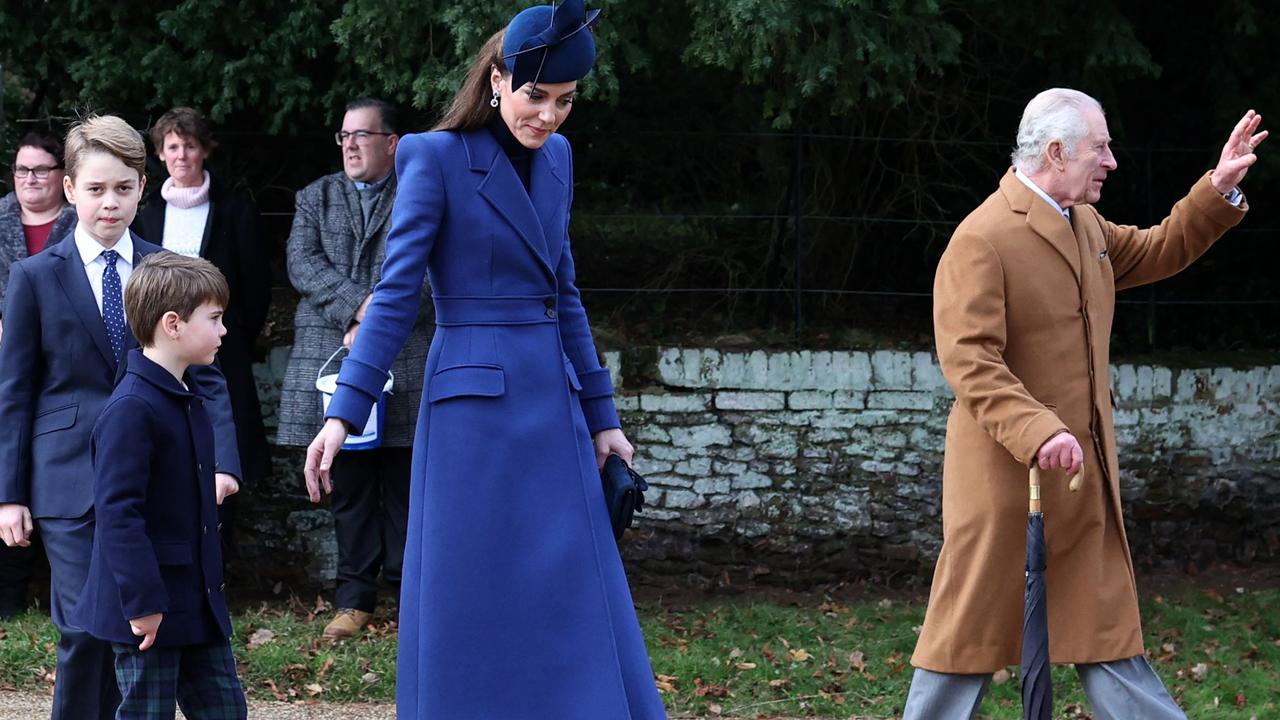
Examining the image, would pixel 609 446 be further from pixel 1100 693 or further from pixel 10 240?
pixel 10 240

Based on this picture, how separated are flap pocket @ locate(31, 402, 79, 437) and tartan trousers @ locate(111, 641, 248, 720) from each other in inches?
33.8

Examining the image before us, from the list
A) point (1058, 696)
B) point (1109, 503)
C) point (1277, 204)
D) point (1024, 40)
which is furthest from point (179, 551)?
point (1277, 204)

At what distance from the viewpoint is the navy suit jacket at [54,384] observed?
463 cm

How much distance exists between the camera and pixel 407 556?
4.16 metres

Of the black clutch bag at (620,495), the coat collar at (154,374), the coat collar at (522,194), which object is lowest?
the black clutch bag at (620,495)

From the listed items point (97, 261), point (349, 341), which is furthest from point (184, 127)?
point (97, 261)

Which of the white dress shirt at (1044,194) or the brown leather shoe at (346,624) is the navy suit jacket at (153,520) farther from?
the brown leather shoe at (346,624)

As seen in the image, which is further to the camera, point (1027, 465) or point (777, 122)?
point (777, 122)

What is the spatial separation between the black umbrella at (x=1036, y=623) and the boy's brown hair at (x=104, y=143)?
2.70 meters

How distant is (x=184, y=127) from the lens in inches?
277

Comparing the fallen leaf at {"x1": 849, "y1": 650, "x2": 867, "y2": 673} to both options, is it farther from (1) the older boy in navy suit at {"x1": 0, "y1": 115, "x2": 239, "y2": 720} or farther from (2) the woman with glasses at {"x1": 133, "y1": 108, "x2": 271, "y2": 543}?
(1) the older boy in navy suit at {"x1": 0, "y1": 115, "x2": 239, "y2": 720}

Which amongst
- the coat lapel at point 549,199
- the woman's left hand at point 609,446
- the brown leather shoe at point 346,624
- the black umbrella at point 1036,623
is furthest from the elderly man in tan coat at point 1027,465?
the brown leather shoe at point 346,624

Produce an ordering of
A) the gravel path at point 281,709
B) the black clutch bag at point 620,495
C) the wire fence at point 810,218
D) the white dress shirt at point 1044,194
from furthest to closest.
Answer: the wire fence at point 810,218 → the gravel path at point 281,709 → the white dress shirt at point 1044,194 → the black clutch bag at point 620,495

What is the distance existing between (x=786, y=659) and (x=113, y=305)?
331 cm
